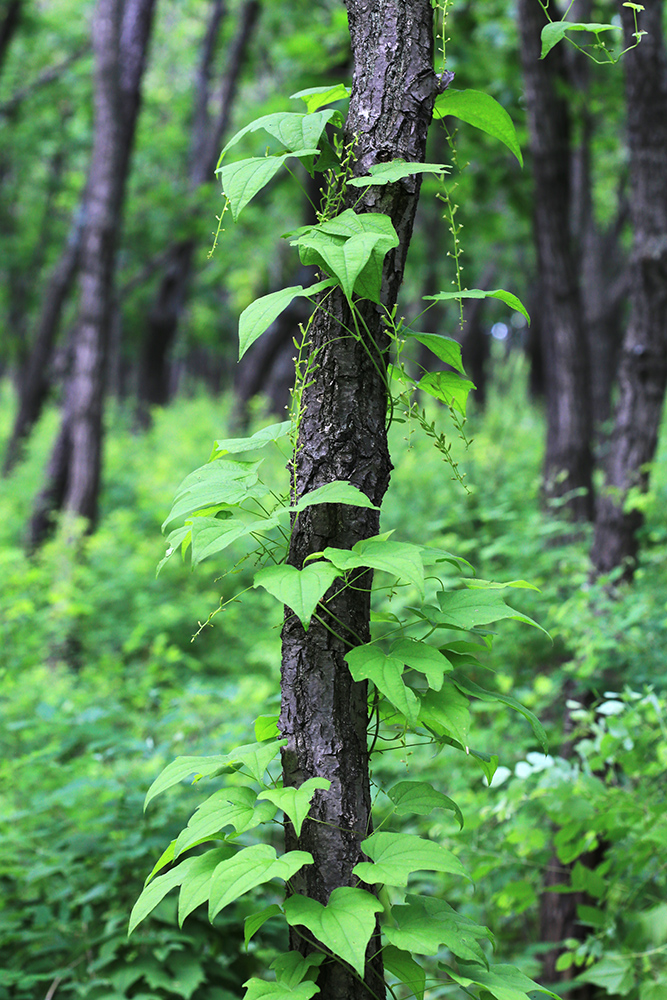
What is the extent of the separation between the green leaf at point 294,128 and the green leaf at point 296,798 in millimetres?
1001

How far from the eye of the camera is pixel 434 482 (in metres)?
6.16

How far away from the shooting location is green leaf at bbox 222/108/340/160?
128cm

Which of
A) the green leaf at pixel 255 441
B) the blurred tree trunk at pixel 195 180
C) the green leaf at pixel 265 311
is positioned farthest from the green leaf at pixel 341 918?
the blurred tree trunk at pixel 195 180

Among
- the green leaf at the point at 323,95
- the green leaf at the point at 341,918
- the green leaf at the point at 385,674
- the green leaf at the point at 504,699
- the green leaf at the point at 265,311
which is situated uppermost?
the green leaf at the point at 323,95

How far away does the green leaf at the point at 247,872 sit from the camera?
107 cm

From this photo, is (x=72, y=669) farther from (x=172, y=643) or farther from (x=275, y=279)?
(x=275, y=279)

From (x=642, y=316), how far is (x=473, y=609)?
2.68 meters

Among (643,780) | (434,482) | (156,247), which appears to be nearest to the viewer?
(643,780)

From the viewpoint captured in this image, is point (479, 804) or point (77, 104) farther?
point (77, 104)

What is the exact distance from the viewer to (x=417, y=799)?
134 centimetres

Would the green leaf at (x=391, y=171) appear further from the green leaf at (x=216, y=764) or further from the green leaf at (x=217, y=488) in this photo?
the green leaf at (x=216, y=764)

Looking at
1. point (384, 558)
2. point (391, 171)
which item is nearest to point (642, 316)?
point (391, 171)

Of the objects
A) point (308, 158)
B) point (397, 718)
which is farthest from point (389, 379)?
point (397, 718)

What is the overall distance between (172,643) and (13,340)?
21839 millimetres
